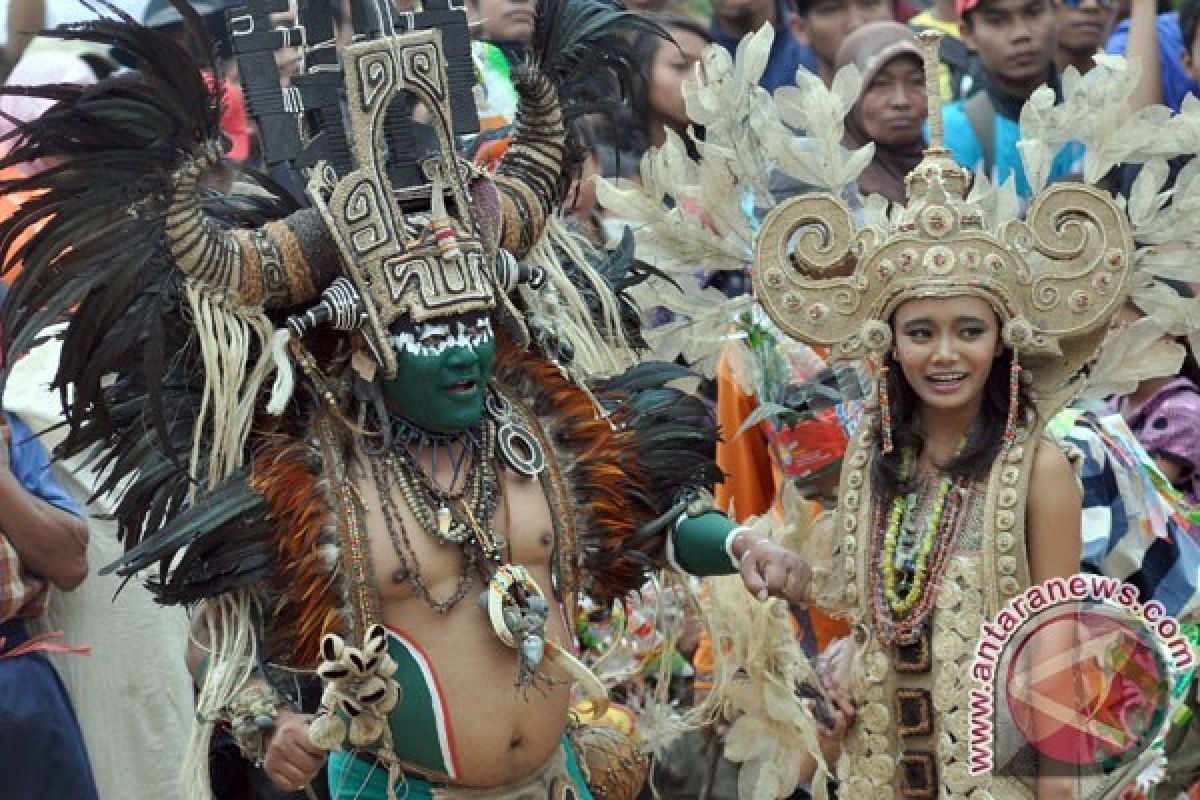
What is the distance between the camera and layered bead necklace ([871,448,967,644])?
14.5 ft

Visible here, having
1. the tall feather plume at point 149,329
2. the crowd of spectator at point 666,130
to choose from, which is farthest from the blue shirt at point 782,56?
the tall feather plume at point 149,329

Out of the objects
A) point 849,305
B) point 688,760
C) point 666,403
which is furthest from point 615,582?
point 688,760

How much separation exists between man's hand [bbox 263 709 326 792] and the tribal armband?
0.08 feet

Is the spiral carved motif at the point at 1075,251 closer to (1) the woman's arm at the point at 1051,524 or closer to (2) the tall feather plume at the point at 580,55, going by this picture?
(1) the woman's arm at the point at 1051,524

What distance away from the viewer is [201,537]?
169 inches

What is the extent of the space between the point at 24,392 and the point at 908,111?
→ 2.71 m

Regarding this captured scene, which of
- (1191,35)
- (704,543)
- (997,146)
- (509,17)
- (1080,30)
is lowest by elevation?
(704,543)

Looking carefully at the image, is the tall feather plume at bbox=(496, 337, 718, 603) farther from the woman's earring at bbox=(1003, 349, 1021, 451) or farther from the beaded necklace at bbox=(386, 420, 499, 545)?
the woman's earring at bbox=(1003, 349, 1021, 451)

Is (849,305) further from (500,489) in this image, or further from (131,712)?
(131,712)

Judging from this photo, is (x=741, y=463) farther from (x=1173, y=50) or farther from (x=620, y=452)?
(x=1173, y=50)

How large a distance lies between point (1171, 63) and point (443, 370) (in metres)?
4.02

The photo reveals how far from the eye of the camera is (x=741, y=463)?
19.1 ft

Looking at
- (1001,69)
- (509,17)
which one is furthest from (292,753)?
(1001,69)

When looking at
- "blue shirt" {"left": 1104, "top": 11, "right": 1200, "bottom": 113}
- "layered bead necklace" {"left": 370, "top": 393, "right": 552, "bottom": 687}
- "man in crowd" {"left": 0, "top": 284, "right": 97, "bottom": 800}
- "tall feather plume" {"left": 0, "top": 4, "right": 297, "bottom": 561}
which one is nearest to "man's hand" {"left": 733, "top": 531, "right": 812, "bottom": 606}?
"layered bead necklace" {"left": 370, "top": 393, "right": 552, "bottom": 687}
